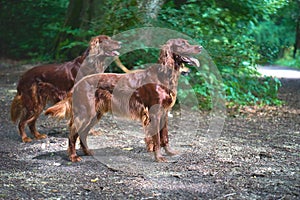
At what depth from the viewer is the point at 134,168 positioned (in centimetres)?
524

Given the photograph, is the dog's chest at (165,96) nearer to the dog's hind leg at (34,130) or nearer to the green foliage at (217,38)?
the dog's hind leg at (34,130)

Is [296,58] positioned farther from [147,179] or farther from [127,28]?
[147,179]

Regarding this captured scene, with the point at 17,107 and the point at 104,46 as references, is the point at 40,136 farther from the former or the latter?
the point at 104,46

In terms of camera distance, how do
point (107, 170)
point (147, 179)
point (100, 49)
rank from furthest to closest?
point (100, 49) → point (107, 170) → point (147, 179)

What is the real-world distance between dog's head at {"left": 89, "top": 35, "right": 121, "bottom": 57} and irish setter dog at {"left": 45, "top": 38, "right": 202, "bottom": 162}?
87 cm

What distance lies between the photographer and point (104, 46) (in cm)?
645

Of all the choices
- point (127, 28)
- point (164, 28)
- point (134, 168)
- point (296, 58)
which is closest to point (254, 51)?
point (164, 28)

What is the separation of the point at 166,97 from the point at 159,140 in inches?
20.5

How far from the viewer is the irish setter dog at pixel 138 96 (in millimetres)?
5504

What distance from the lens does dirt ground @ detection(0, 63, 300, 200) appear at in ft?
14.3

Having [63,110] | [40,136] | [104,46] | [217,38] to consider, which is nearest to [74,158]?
[63,110]

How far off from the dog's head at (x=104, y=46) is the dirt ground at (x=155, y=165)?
1229 mm

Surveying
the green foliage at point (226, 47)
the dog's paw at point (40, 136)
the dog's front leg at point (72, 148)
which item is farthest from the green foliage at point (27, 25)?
the dog's front leg at point (72, 148)

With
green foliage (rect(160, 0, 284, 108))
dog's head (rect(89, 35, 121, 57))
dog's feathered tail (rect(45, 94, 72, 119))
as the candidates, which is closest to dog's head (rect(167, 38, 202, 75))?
dog's head (rect(89, 35, 121, 57))
